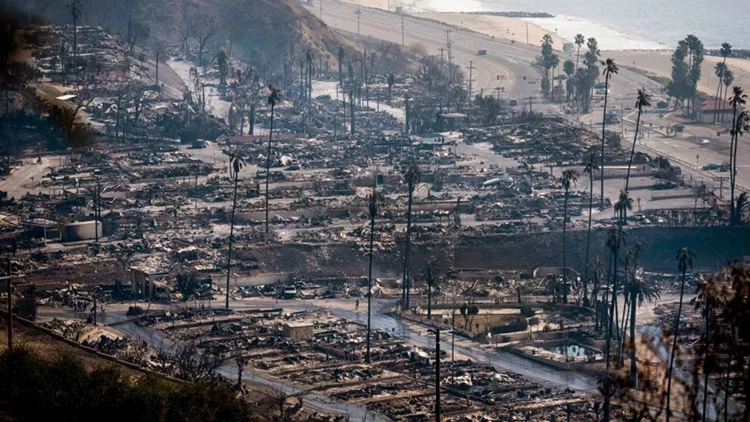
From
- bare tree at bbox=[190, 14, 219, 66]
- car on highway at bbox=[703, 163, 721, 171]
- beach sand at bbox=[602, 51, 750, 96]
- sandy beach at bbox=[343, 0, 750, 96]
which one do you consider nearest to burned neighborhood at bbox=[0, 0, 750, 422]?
car on highway at bbox=[703, 163, 721, 171]

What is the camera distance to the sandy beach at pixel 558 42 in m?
113

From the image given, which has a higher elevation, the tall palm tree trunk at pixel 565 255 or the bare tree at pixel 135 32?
the bare tree at pixel 135 32

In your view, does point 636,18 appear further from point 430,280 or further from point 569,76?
point 430,280

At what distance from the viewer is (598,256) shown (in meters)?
62.9

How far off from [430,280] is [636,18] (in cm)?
11142

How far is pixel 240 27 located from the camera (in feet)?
390

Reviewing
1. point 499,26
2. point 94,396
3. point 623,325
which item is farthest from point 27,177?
point 499,26

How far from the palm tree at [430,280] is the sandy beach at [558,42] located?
52.3m

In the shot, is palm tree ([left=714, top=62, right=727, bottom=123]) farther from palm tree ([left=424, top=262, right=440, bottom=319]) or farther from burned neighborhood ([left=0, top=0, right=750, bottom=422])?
palm tree ([left=424, top=262, right=440, bottom=319])

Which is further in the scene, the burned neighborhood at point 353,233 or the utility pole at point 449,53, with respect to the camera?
the utility pole at point 449,53

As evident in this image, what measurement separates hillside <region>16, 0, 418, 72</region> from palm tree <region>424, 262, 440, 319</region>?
53962 millimetres

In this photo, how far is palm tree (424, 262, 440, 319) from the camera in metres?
54.6

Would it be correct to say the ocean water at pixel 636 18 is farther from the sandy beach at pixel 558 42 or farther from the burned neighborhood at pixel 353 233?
the burned neighborhood at pixel 353 233

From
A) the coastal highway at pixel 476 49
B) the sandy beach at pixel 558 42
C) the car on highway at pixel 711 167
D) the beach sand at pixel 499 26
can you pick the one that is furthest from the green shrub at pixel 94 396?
the beach sand at pixel 499 26
